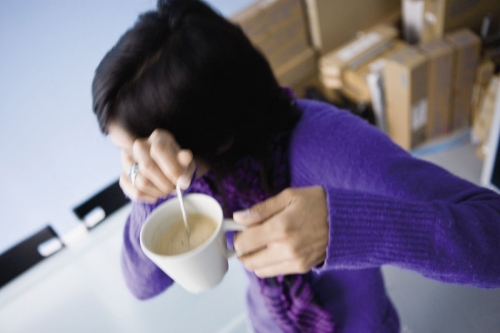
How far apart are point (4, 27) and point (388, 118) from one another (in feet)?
4.90

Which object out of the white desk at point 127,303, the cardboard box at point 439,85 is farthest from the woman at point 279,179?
the cardboard box at point 439,85

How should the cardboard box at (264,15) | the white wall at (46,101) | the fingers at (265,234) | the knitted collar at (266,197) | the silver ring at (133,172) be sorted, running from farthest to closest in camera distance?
the cardboard box at (264,15), the white wall at (46,101), the knitted collar at (266,197), the silver ring at (133,172), the fingers at (265,234)

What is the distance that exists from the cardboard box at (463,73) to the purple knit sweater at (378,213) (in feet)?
3.55

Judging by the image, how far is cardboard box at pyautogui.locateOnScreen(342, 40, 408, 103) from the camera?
157 cm

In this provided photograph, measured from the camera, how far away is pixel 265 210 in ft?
1.24

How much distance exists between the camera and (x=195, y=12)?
533mm

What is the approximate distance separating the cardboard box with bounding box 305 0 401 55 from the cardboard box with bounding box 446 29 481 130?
16.2 inches

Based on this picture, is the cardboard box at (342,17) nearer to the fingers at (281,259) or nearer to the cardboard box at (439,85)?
the cardboard box at (439,85)

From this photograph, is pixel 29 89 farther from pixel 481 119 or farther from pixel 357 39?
pixel 481 119

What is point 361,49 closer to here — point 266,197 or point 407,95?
point 407,95

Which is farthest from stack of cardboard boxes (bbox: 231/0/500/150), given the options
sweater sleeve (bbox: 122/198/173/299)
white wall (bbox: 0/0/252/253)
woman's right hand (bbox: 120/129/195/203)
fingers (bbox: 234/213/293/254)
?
fingers (bbox: 234/213/293/254)

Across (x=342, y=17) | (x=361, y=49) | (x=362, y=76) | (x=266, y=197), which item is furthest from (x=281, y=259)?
(x=342, y=17)

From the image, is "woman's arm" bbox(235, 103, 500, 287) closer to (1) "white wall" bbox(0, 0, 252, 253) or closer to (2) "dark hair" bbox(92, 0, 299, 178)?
(2) "dark hair" bbox(92, 0, 299, 178)

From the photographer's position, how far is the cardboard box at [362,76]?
1.57m
